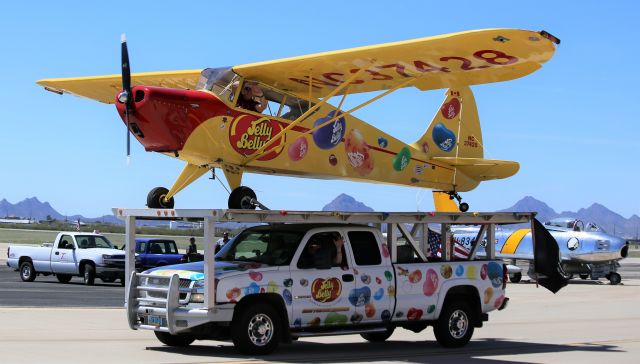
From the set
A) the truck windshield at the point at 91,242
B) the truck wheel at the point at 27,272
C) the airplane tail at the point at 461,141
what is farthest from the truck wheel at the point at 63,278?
the airplane tail at the point at 461,141

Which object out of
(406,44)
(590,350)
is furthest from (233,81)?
(590,350)

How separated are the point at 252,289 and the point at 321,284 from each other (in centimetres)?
100

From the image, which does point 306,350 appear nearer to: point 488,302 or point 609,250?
point 488,302

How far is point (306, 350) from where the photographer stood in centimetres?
1253

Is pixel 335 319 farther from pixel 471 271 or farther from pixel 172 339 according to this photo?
pixel 471 271

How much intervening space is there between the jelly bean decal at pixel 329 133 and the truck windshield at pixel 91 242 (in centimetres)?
1287

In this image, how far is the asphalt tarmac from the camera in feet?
37.3

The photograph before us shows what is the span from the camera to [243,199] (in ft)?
48.8

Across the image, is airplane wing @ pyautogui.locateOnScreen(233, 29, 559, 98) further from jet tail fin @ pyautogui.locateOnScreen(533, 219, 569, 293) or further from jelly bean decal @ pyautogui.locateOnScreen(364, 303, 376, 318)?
jelly bean decal @ pyautogui.locateOnScreen(364, 303, 376, 318)

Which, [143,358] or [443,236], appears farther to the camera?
[443,236]

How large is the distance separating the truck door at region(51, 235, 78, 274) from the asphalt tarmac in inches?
216

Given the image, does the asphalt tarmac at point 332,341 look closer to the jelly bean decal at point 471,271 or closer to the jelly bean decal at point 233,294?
the jelly bean decal at point 233,294

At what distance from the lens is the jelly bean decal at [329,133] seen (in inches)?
662

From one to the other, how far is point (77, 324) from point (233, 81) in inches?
186
